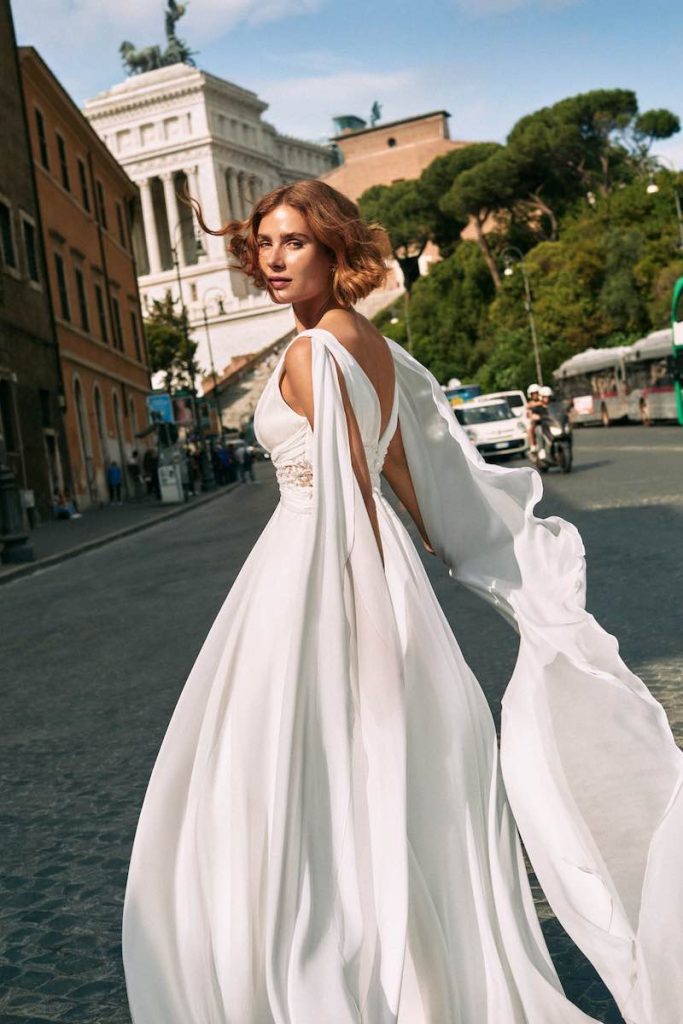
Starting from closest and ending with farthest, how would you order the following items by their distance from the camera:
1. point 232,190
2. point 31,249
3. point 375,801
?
1. point 375,801
2. point 31,249
3. point 232,190

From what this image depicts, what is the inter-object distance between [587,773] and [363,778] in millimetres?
468

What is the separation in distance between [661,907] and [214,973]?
33.4 inches

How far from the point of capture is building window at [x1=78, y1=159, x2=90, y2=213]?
39.0m

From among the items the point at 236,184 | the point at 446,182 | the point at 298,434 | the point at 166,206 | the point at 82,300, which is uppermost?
the point at 236,184

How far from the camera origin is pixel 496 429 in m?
31.3

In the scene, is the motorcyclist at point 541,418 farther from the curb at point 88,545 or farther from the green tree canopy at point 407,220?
the green tree canopy at point 407,220

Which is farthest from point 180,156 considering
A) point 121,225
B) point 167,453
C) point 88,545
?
point 88,545

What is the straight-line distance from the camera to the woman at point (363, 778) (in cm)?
254

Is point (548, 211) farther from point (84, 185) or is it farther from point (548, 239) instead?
point (84, 185)

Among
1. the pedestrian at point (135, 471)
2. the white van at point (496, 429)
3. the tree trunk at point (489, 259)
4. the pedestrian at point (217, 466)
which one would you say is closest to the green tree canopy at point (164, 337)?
the tree trunk at point (489, 259)

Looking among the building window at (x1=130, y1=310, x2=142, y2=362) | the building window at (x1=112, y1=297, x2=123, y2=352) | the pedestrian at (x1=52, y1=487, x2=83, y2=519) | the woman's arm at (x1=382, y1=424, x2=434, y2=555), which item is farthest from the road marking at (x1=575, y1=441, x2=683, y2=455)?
the woman's arm at (x1=382, y1=424, x2=434, y2=555)

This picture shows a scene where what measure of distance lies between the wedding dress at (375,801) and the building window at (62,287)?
3250 centimetres

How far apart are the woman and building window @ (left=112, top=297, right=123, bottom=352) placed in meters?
40.9

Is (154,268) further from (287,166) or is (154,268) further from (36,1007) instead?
(36,1007)
